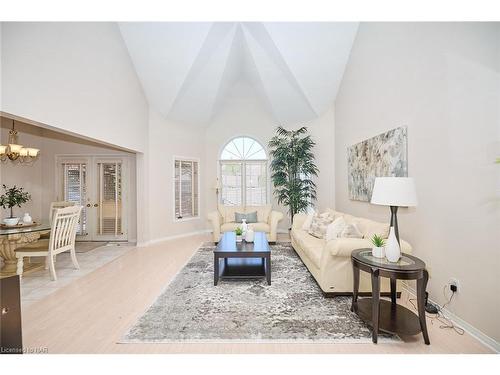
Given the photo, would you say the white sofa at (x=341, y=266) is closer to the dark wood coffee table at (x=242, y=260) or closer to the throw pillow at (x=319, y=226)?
the dark wood coffee table at (x=242, y=260)

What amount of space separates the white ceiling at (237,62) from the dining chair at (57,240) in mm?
3157

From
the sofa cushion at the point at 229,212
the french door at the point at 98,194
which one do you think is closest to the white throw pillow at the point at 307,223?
the sofa cushion at the point at 229,212

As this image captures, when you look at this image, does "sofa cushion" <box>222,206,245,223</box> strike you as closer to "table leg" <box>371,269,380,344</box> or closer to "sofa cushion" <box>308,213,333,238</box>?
"sofa cushion" <box>308,213,333,238</box>

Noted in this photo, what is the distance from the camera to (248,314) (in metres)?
2.38

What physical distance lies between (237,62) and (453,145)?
5.05 meters

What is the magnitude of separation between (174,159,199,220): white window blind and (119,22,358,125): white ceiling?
3.99 ft

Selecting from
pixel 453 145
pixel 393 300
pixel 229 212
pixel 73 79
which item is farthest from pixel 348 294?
pixel 73 79

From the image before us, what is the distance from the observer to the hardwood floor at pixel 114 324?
1894 mm

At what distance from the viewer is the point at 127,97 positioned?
470 cm

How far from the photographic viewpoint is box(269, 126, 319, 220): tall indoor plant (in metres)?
5.70

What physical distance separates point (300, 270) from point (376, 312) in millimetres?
1678

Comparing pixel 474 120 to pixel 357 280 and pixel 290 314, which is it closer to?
pixel 357 280

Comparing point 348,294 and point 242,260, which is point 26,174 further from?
point 348,294
